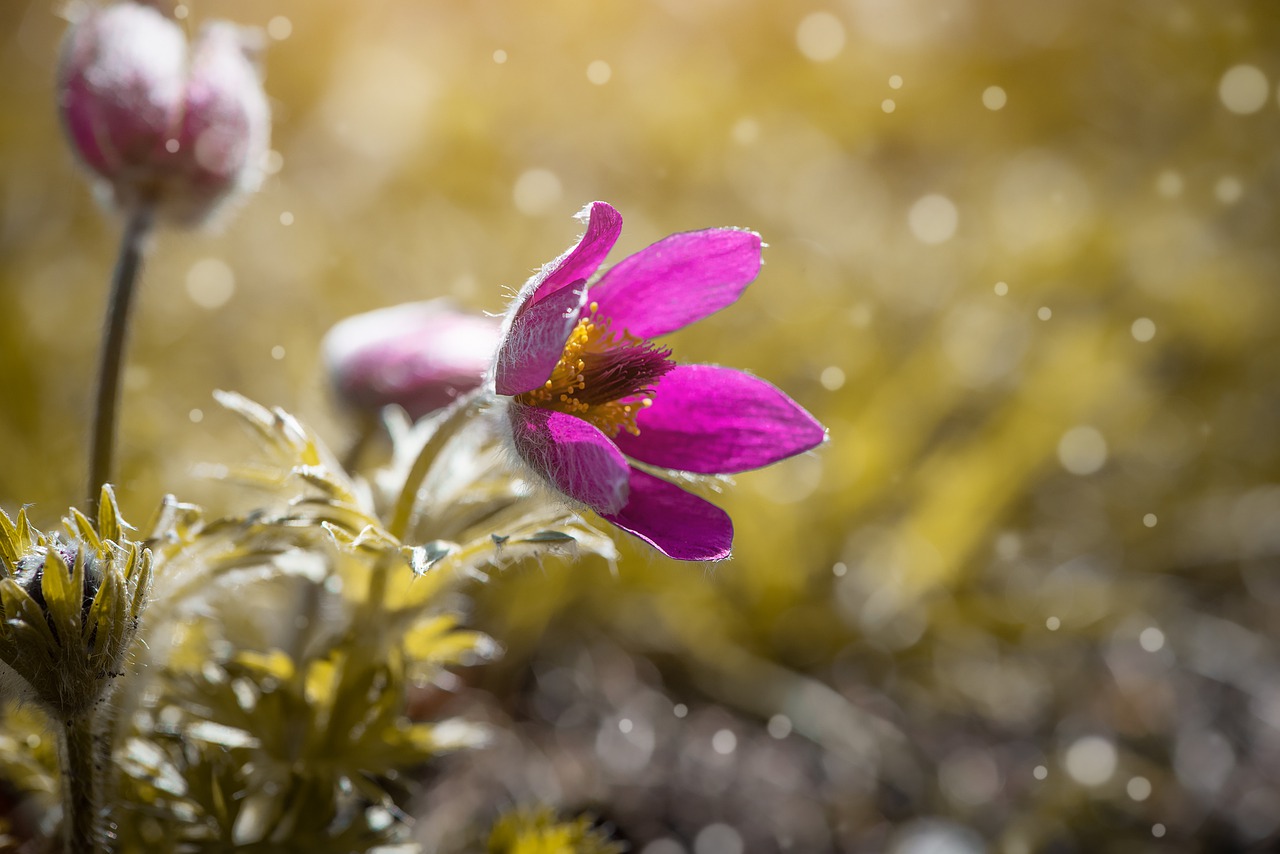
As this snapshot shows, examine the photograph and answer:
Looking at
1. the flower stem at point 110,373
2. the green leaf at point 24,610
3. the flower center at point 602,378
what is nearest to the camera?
the green leaf at point 24,610

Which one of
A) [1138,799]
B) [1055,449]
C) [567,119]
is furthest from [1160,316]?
[567,119]

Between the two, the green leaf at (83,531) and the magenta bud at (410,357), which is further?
the magenta bud at (410,357)

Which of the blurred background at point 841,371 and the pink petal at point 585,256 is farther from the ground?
the pink petal at point 585,256

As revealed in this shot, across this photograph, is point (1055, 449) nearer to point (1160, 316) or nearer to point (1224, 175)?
point (1160, 316)

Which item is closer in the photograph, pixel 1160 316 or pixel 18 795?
pixel 18 795

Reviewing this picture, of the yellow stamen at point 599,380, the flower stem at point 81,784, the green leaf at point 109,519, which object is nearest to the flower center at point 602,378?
the yellow stamen at point 599,380

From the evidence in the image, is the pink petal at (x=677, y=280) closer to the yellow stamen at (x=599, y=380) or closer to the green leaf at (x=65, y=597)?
the yellow stamen at (x=599, y=380)

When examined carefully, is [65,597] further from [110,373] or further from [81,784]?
[110,373]
